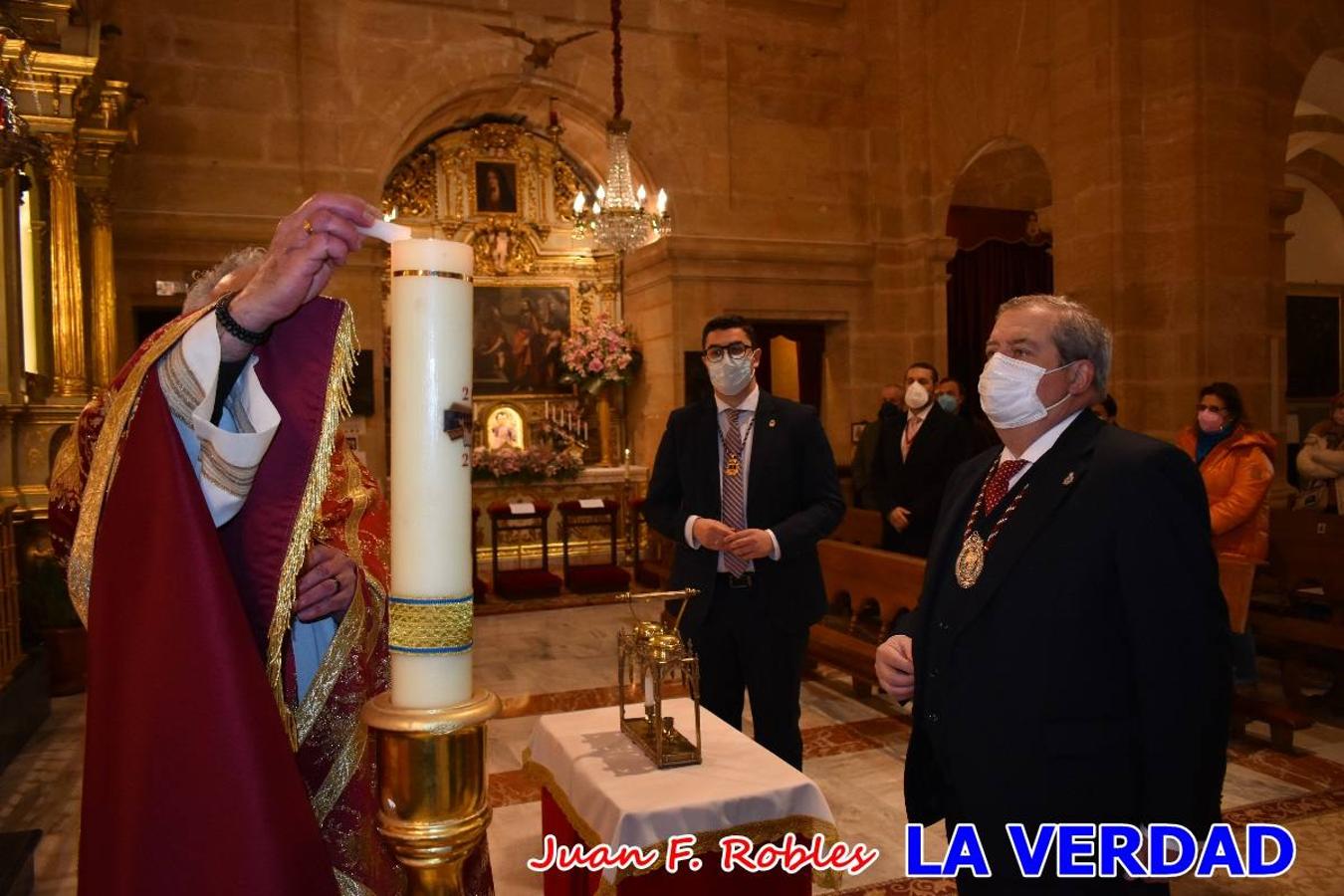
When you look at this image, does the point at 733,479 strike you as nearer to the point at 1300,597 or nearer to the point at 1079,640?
the point at 1079,640

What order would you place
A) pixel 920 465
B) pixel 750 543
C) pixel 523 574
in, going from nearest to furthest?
1. pixel 750 543
2. pixel 920 465
3. pixel 523 574

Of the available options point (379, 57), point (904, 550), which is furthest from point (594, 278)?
point (904, 550)

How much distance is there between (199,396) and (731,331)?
2269mm

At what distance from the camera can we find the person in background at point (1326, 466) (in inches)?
256

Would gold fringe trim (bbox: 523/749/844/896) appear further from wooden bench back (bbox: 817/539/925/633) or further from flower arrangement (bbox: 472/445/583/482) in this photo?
flower arrangement (bbox: 472/445/583/482)

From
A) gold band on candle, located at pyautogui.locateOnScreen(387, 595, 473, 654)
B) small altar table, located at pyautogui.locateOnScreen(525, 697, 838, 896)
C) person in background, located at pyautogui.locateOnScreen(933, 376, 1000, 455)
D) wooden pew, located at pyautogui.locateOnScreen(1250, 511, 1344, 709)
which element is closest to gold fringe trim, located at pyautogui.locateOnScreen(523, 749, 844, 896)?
small altar table, located at pyautogui.locateOnScreen(525, 697, 838, 896)

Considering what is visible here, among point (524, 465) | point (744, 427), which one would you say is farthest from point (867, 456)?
point (744, 427)

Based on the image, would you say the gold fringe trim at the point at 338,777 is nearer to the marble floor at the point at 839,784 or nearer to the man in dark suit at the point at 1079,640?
the man in dark suit at the point at 1079,640

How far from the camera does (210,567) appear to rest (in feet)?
3.76

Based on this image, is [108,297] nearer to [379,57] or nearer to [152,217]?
[152,217]

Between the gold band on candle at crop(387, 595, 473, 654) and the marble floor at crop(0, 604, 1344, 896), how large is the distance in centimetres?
261

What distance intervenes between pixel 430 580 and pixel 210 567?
401mm

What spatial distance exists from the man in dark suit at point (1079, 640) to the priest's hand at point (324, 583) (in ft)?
3.80

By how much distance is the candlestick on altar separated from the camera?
0.89m
